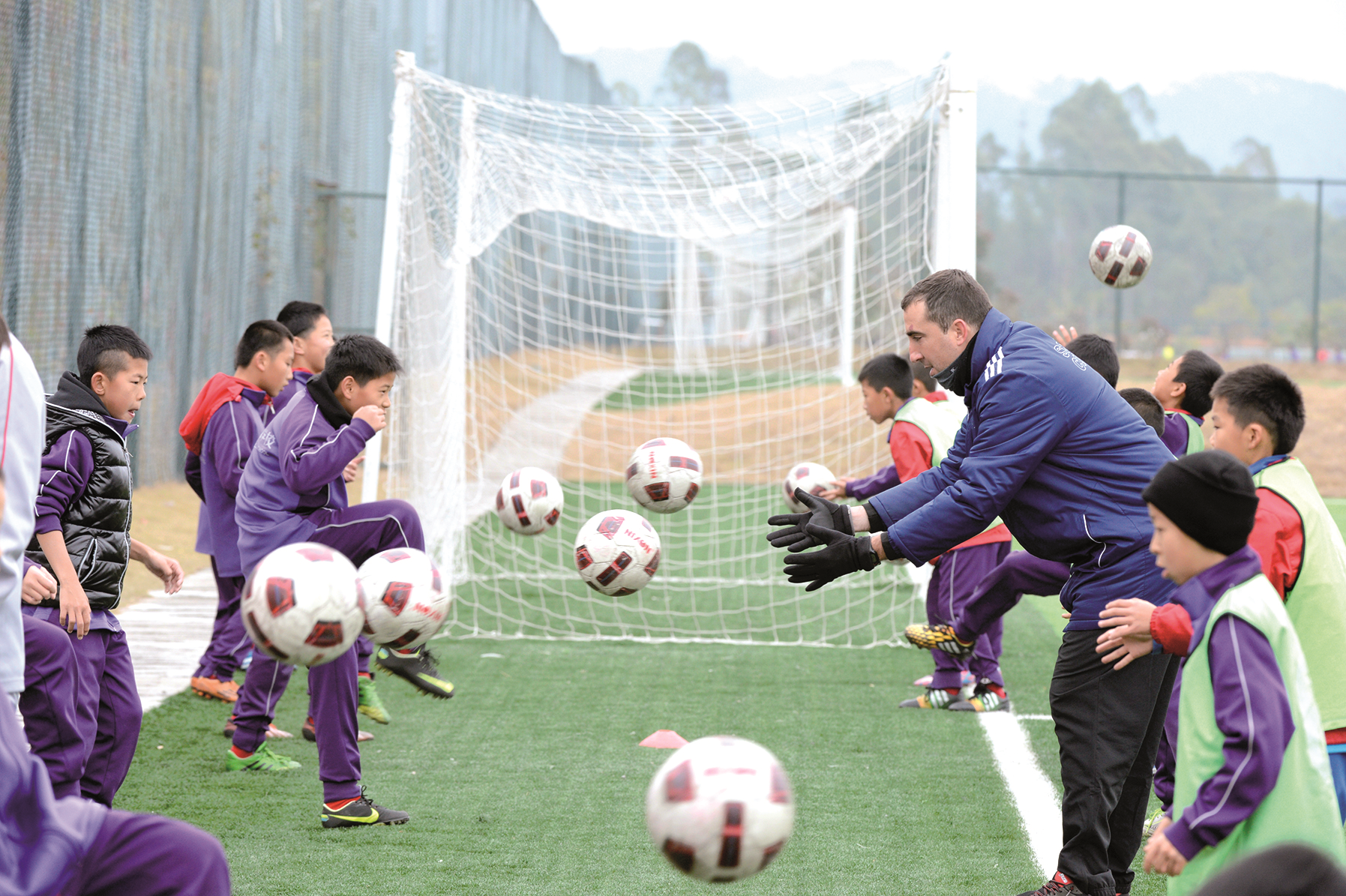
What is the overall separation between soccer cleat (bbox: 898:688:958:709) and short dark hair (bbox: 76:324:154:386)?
4.04 metres

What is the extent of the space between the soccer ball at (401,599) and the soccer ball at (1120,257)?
3.99 m

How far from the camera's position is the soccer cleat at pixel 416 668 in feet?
15.3

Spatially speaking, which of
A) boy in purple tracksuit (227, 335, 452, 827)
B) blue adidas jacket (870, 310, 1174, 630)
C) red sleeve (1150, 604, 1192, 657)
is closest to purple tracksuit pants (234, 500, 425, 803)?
boy in purple tracksuit (227, 335, 452, 827)

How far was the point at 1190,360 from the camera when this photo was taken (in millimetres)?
4926

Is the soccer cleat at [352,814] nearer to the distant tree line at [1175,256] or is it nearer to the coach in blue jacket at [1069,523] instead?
the coach in blue jacket at [1069,523]

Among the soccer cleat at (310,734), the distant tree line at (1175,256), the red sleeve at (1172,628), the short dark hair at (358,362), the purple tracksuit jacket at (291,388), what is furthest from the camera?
the distant tree line at (1175,256)

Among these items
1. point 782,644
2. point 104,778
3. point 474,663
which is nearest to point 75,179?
point 474,663

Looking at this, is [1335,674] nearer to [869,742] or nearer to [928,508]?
[928,508]

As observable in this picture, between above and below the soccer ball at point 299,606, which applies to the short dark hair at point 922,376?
above

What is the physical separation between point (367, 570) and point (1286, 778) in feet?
8.89

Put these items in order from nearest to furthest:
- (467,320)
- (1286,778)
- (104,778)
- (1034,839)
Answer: (1286,778) < (104,778) < (1034,839) < (467,320)

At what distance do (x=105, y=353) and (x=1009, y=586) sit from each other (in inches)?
134

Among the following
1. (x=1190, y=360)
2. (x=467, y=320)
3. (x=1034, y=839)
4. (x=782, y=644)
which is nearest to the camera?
(x=1034, y=839)

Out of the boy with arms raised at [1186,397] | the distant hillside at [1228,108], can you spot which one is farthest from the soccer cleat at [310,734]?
the distant hillside at [1228,108]
